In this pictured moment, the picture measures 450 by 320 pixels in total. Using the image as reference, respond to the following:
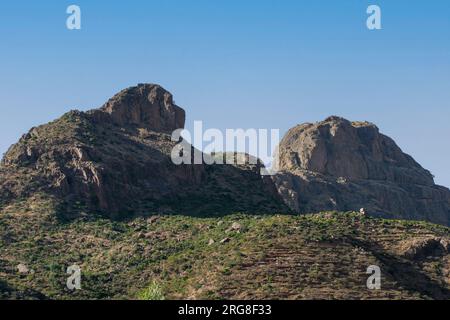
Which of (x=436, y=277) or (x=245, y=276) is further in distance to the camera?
(x=436, y=277)

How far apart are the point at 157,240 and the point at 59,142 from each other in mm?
26005

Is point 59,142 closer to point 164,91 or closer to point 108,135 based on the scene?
point 108,135

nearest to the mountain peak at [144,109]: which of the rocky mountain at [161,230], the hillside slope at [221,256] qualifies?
the rocky mountain at [161,230]

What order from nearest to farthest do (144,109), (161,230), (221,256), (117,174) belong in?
(221,256), (161,230), (117,174), (144,109)

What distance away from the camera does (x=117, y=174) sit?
138 meters

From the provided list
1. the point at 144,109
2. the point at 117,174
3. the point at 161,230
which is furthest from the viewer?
the point at 144,109

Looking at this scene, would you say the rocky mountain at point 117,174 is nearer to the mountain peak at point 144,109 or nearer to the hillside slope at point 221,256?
the mountain peak at point 144,109

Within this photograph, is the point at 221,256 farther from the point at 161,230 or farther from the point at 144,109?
the point at 144,109

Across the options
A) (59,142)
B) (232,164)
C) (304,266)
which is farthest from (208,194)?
(304,266)

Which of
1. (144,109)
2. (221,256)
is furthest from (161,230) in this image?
(144,109)

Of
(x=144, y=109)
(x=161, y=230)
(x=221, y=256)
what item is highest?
(x=144, y=109)
